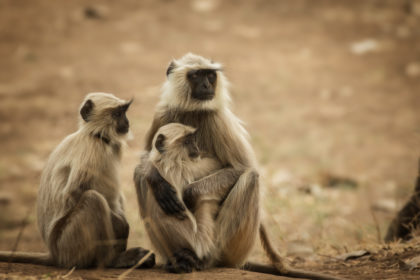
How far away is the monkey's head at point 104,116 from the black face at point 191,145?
0.52m

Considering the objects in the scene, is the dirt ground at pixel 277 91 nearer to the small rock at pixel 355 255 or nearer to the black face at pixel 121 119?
the small rock at pixel 355 255

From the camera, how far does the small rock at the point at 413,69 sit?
45.2 ft

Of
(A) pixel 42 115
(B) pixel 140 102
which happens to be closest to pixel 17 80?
(A) pixel 42 115

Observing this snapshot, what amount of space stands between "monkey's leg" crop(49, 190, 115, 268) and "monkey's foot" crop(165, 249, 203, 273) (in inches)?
20.6

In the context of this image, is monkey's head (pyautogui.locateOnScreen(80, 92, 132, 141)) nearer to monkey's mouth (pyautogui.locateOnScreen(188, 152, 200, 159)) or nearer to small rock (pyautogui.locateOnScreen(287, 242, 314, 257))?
monkey's mouth (pyautogui.locateOnScreen(188, 152, 200, 159))

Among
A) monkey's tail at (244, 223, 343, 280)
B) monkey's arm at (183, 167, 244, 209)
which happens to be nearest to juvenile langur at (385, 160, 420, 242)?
monkey's tail at (244, 223, 343, 280)

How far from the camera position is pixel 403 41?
15.3m

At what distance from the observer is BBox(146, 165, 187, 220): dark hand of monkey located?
443 cm

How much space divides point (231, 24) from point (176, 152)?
42.5 ft

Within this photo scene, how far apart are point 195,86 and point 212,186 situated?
926 millimetres

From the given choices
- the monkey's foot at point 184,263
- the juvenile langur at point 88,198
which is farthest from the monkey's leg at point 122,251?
the monkey's foot at point 184,263

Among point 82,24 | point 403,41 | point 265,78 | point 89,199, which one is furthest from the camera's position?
point 82,24

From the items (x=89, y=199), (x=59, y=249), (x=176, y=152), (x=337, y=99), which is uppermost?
(x=337, y=99)

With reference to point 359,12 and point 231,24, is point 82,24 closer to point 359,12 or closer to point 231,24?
point 231,24
